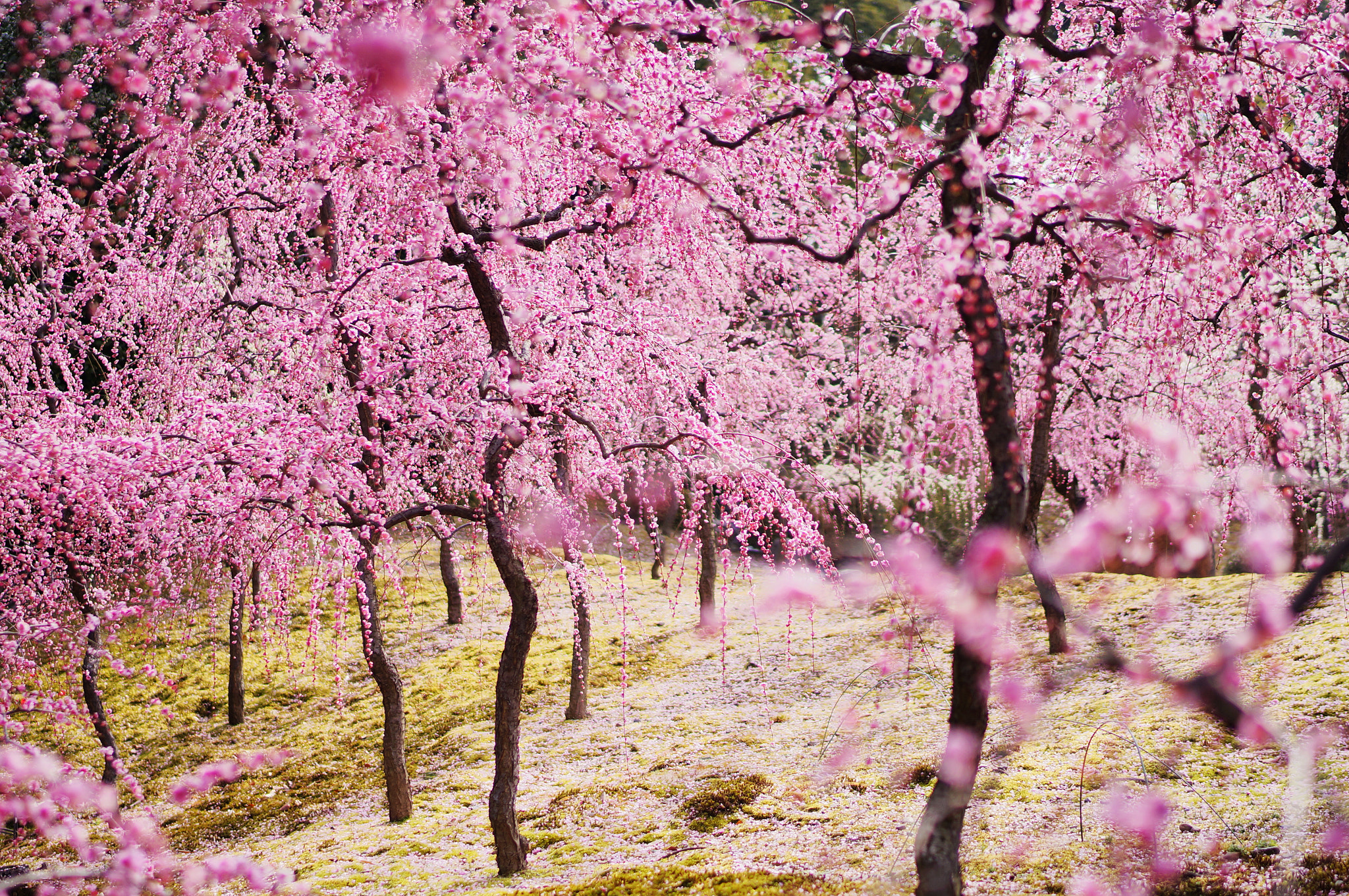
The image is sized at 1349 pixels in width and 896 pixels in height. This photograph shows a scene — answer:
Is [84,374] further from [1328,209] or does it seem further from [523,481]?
[1328,209]

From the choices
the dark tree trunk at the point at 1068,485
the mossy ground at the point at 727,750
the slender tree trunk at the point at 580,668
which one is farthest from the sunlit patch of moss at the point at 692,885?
the dark tree trunk at the point at 1068,485

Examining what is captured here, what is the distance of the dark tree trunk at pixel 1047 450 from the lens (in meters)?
8.98

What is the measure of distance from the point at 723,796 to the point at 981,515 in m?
4.63

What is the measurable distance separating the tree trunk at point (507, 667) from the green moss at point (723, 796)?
1.45 metres

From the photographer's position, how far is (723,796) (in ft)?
23.7

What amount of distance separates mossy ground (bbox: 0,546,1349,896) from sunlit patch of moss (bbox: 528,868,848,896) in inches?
0.9

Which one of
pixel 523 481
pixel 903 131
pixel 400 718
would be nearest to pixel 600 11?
pixel 903 131

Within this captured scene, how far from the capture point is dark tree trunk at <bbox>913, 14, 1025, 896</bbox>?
136 inches

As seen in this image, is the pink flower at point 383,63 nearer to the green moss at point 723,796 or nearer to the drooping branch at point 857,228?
the drooping branch at point 857,228

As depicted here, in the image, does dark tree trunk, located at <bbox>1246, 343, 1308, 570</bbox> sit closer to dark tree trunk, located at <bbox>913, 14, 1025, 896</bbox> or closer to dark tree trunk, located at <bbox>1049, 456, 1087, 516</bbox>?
dark tree trunk, located at <bbox>1049, 456, 1087, 516</bbox>

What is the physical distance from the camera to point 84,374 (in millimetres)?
14531

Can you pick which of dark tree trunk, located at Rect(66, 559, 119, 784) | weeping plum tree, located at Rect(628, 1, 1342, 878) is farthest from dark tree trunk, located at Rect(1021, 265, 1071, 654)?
dark tree trunk, located at Rect(66, 559, 119, 784)

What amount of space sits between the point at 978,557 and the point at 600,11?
3566mm

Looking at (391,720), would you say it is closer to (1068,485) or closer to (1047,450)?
(1047,450)
